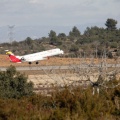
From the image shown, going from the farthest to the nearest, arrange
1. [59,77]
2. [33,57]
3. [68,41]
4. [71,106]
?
[68,41] → [33,57] → [59,77] → [71,106]

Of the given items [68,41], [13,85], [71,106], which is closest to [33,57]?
[13,85]

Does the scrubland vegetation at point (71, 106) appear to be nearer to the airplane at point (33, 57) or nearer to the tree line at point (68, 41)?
the airplane at point (33, 57)

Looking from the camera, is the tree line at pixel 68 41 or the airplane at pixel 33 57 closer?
the airplane at pixel 33 57

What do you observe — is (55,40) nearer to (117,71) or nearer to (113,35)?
(113,35)

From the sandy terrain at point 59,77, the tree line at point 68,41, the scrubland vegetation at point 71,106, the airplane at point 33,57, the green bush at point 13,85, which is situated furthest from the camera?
the tree line at point 68,41

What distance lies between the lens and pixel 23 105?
57.1 ft

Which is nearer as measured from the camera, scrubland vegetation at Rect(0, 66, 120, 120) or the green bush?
scrubland vegetation at Rect(0, 66, 120, 120)

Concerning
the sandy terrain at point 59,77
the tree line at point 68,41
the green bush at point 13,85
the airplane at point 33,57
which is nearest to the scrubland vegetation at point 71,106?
the sandy terrain at point 59,77

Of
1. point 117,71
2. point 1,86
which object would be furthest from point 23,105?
point 1,86

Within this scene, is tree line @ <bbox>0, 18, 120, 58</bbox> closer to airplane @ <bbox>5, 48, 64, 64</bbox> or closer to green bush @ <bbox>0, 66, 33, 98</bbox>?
airplane @ <bbox>5, 48, 64, 64</bbox>

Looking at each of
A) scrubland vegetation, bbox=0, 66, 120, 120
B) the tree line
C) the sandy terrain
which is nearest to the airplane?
the sandy terrain

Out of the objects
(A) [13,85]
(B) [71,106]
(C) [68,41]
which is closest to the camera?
(B) [71,106]

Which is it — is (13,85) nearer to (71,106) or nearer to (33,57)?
(71,106)

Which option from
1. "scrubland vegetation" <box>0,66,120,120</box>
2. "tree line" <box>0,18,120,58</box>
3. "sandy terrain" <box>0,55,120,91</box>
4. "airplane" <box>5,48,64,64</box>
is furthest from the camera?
"tree line" <box>0,18,120,58</box>
